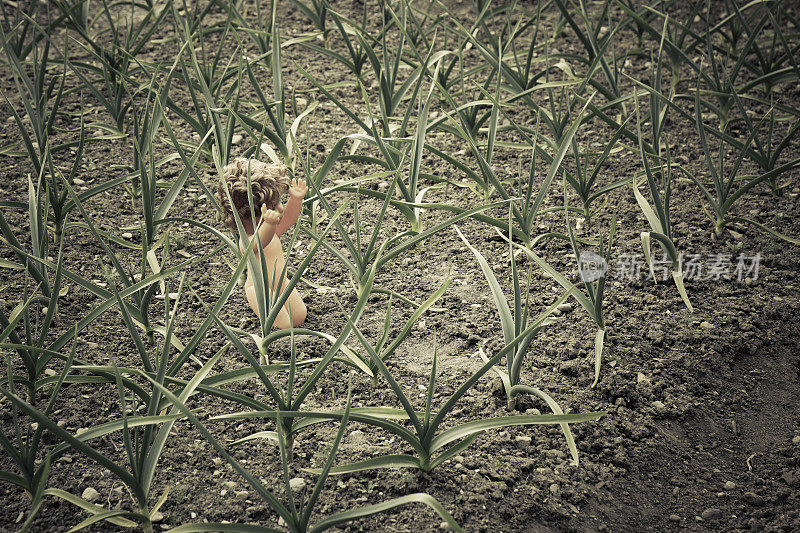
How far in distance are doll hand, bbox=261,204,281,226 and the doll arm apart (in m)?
0.09

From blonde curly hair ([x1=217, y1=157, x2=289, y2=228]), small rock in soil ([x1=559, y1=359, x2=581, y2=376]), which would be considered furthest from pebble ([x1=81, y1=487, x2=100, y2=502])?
small rock in soil ([x1=559, y1=359, x2=581, y2=376])

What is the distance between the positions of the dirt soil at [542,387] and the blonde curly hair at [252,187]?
330mm

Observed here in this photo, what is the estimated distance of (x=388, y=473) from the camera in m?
1.61

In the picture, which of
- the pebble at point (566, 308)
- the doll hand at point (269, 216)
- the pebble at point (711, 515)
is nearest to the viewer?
the pebble at point (711, 515)

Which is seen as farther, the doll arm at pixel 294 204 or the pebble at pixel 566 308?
the pebble at pixel 566 308

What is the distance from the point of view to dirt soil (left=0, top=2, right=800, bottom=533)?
1543 millimetres

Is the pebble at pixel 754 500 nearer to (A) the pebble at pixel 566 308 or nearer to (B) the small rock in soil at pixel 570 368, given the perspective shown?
(B) the small rock in soil at pixel 570 368

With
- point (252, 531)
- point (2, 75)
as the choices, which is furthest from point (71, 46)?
point (252, 531)

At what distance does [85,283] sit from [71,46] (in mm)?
2066

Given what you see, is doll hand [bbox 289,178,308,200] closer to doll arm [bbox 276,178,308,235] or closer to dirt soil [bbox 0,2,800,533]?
doll arm [bbox 276,178,308,235]

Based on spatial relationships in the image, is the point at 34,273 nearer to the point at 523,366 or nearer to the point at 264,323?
the point at 264,323
